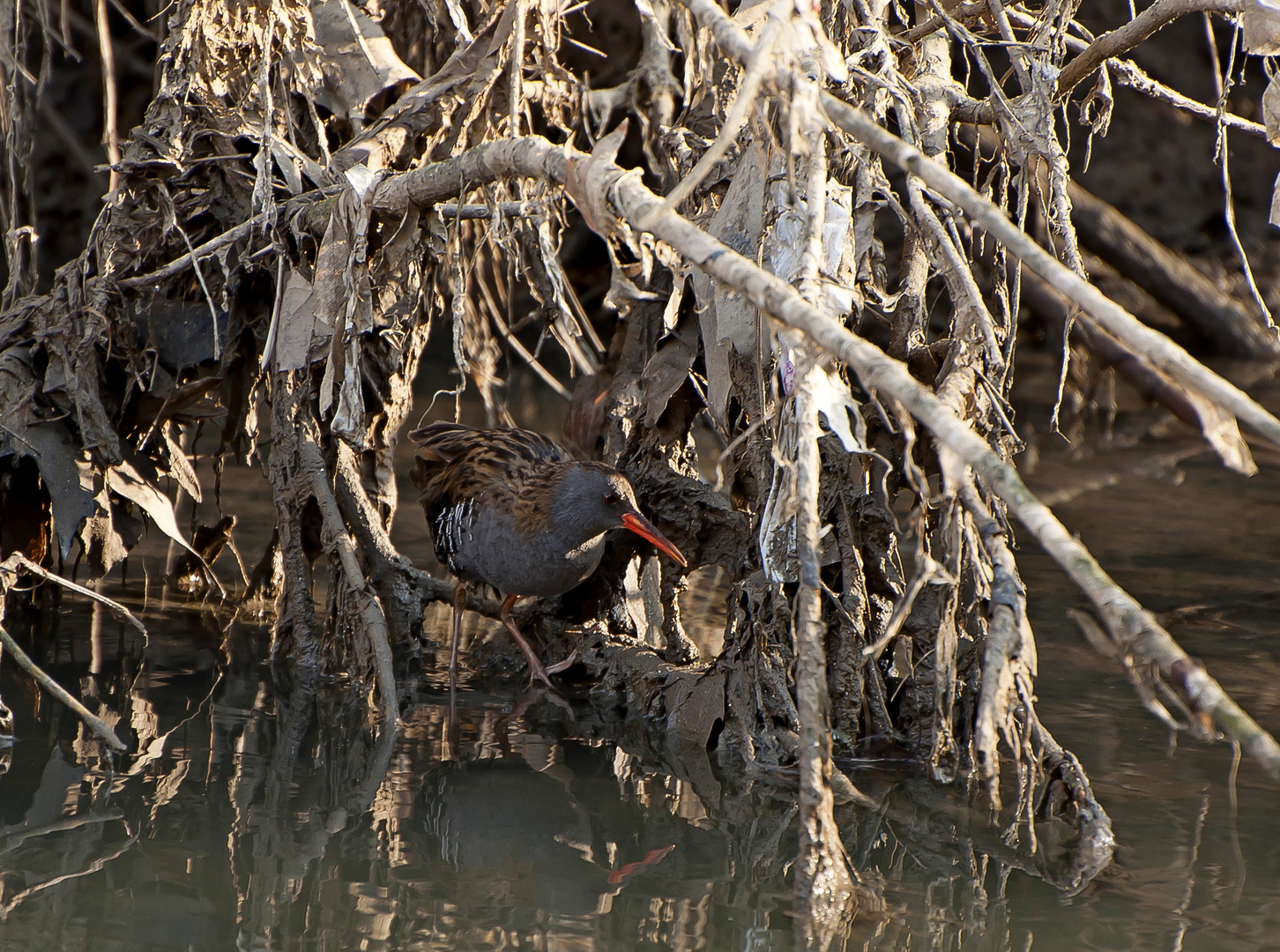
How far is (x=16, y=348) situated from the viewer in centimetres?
417

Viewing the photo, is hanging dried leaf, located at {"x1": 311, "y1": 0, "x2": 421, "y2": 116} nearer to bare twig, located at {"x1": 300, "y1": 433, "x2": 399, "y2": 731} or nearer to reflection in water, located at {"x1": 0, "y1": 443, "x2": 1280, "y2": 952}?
bare twig, located at {"x1": 300, "y1": 433, "x2": 399, "y2": 731}

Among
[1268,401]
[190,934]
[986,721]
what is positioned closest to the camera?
[986,721]

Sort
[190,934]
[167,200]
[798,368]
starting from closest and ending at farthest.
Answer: [798,368] → [190,934] → [167,200]

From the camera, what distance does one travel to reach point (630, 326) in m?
4.34

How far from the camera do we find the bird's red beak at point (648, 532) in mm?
4008

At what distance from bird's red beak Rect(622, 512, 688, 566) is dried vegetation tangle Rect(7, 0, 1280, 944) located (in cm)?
21

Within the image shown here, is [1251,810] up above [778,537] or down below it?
below

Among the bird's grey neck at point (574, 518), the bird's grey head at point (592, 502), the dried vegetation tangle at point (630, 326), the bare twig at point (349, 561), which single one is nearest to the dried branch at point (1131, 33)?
the dried vegetation tangle at point (630, 326)

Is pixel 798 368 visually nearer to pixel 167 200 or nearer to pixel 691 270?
pixel 691 270

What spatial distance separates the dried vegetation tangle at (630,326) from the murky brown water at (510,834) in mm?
159

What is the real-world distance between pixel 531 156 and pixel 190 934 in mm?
1802

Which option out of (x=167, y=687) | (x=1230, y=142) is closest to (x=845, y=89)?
(x=167, y=687)

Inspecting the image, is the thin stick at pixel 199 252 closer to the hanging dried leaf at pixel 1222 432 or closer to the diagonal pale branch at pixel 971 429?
the diagonal pale branch at pixel 971 429

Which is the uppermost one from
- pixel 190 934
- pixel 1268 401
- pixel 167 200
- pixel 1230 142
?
pixel 1230 142
